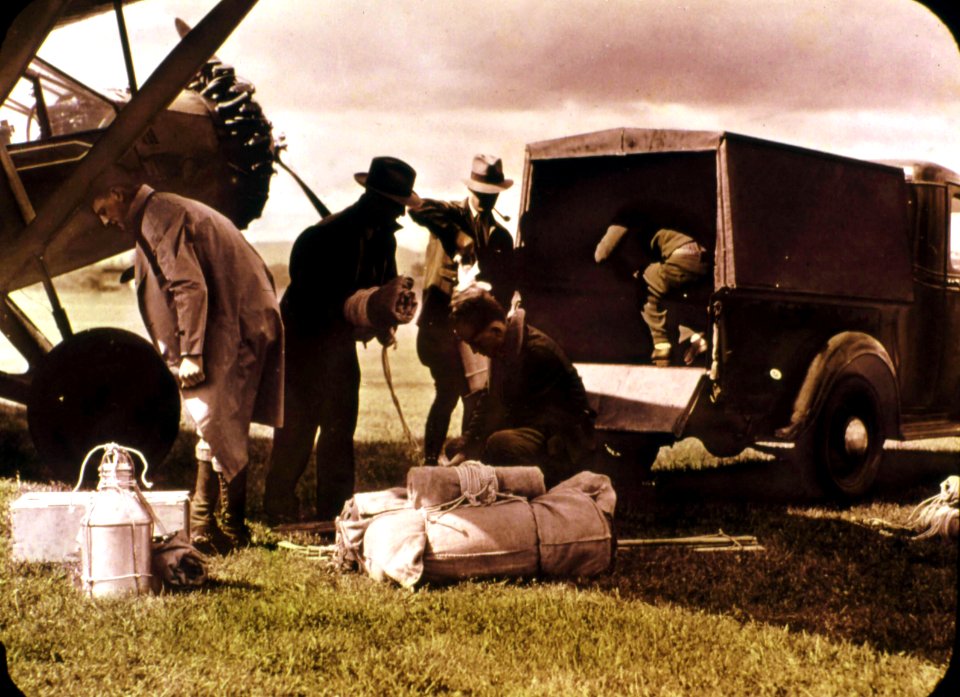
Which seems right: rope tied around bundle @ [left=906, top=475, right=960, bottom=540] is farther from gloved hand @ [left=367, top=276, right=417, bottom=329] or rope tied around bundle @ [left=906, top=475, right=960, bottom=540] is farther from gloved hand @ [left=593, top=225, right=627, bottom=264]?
gloved hand @ [left=367, top=276, right=417, bottom=329]

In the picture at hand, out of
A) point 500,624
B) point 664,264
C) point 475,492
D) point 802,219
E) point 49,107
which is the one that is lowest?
point 500,624

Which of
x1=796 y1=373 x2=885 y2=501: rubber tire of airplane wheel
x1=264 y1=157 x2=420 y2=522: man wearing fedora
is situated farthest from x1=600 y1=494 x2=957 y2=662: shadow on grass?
x1=264 y1=157 x2=420 y2=522: man wearing fedora

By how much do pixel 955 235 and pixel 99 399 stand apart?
456 cm

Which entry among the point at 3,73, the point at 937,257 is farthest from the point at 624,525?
the point at 3,73

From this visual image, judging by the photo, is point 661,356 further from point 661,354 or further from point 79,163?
point 79,163

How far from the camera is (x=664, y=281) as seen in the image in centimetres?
596

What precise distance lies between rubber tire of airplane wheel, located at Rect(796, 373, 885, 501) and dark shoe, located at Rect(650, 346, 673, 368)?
0.84m

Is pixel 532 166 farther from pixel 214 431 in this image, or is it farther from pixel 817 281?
pixel 214 431

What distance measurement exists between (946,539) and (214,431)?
9.87 ft

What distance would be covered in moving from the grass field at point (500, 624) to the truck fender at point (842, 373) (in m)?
0.64

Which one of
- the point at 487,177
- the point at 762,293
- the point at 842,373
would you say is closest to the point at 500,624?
the point at 487,177

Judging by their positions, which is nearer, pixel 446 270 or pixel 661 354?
pixel 446 270

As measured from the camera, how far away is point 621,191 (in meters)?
5.79

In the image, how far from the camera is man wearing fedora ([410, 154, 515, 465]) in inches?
180
